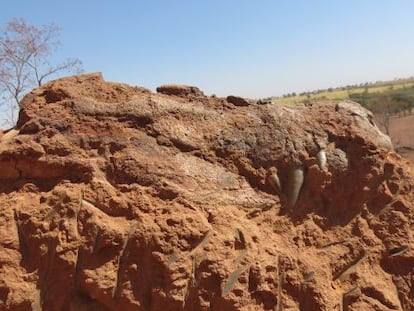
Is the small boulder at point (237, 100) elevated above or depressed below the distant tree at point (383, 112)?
above

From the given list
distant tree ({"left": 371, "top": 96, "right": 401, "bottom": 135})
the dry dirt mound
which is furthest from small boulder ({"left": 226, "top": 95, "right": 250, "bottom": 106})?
distant tree ({"left": 371, "top": 96, "right": 401, "bottom": 135})

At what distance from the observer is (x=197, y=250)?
12.4 feet

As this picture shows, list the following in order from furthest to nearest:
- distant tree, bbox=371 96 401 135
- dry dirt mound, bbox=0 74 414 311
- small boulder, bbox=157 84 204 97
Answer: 1. distant tree, bbox=371 96 401 135
2. small boulder, bbox=157 84 204 97
3. dry dirt mound, bbox=0 74 414 311

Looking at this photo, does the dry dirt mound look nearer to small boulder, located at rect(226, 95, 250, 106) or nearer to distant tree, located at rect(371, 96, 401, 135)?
small boulder, located at rect(226, 95, 250, 106)

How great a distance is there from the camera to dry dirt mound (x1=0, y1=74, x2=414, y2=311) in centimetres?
368

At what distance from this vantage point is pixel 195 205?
3.96m

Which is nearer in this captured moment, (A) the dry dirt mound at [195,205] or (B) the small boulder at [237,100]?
(A) the dry dirt mound at [195,205]

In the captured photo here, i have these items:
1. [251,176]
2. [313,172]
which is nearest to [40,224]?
[251,176]

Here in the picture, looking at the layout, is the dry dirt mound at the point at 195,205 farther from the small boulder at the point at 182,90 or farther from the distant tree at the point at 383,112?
the distant tree at the point at 383,112

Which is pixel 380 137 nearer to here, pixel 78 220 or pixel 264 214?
pixel 264 214

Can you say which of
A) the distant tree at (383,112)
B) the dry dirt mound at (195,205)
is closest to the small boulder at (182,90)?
the dry dirt mound at (195,205)

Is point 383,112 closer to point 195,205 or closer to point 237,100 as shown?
point 237,100

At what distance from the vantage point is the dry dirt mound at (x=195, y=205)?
12.1ft

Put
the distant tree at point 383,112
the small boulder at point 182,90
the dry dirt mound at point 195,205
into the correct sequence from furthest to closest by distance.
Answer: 1. the distant tree at point 383,112
2. the small boulder at point 182,90
3. the dry dirt mound at point 195,205
